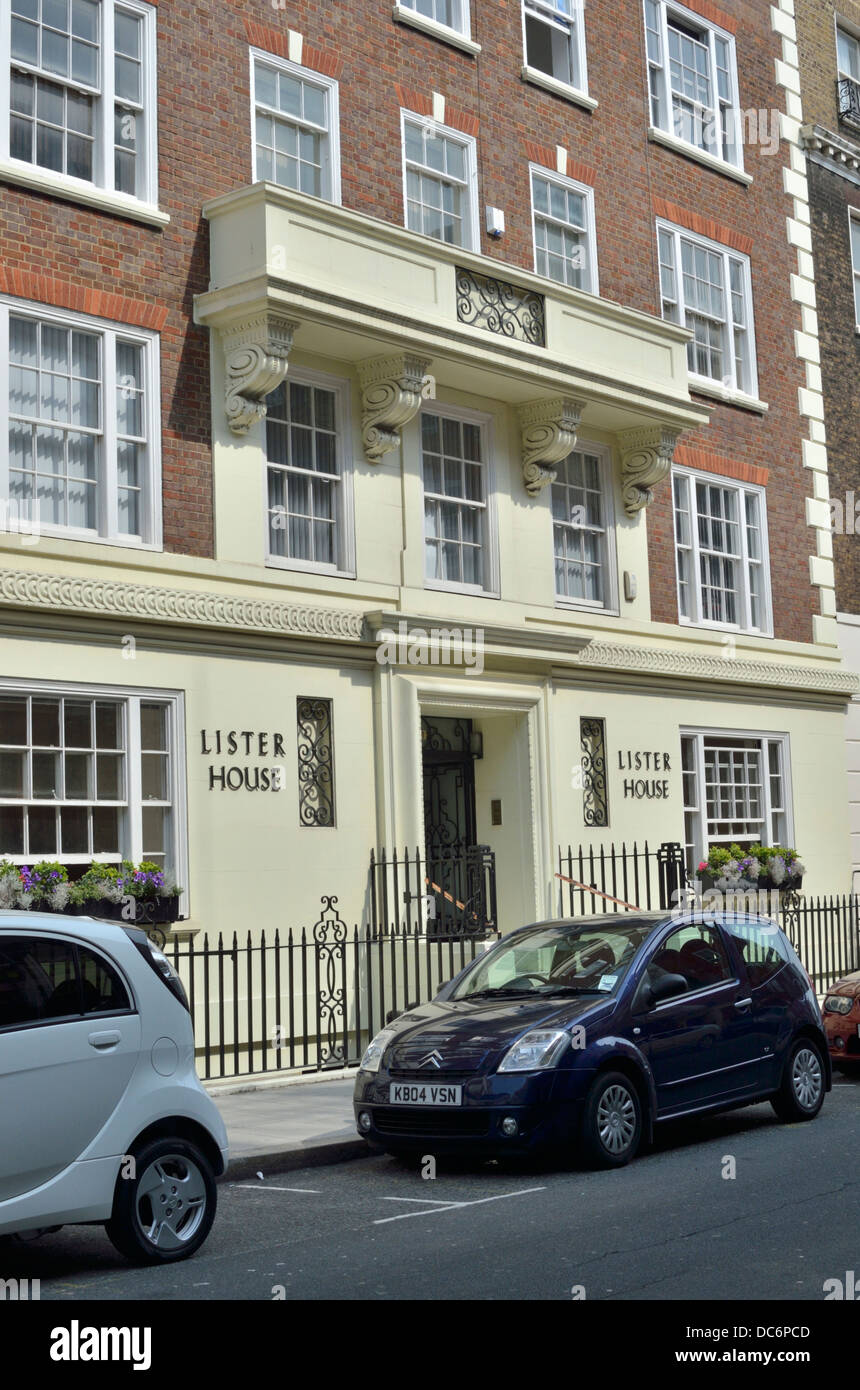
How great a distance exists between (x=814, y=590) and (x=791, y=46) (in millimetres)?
8404

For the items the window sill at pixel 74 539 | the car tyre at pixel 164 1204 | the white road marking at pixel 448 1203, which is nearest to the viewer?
the car tyre at pixel 164 1204

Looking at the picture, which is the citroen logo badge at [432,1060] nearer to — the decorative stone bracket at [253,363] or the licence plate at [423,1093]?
the licence plate at [423,1093]

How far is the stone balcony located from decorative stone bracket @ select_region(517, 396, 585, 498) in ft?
0.05

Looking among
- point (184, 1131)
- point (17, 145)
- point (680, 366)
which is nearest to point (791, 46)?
point (680, 366)

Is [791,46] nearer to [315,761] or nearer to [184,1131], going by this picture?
[315,761]

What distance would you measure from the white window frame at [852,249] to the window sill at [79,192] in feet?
46.3

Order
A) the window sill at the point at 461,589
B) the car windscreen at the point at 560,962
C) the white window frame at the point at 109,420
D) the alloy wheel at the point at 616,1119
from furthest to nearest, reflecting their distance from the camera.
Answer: the window sill at the point at 461,589 → the white window frame at the point at 109,420 → the car windscreen at the point at 560,962 → the alloy wheel at the point at 616,1119

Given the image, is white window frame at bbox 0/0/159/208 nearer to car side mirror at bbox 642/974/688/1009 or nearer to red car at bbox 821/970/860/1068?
car side mirror at bbox 642/974/688/1009

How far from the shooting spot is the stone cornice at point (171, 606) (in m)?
13.3

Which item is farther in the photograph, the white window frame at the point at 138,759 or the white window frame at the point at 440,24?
the white window frame at the point at 440,24

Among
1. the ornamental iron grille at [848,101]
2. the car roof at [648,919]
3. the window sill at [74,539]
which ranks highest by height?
the ornamental iron grille at [848,101]

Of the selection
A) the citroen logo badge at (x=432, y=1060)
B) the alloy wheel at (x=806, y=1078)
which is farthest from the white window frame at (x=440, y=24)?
the citroen logo badge at (x=432, y=1060)

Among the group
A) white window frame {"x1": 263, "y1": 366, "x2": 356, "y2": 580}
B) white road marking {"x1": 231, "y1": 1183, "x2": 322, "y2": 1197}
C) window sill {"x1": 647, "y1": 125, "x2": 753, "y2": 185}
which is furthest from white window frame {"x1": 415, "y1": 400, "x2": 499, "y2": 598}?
white road marking {"x1": 231, "y1": 1183, "x2": 322, "y2": 1197}

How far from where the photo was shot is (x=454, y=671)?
17.0 m
